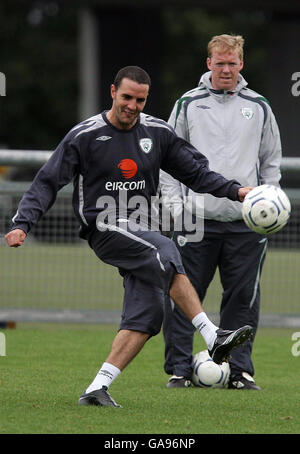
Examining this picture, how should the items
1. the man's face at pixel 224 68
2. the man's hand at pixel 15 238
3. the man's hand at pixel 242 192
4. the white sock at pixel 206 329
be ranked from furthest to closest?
1. the man's face at pixel 224 68
2. the man's hand at pixel 242 192
3. the white sock at pixel 206 329
4. the man's hand at pixel 15 238

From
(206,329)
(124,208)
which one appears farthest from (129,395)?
(124,208)

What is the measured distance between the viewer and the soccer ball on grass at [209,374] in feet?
26.0

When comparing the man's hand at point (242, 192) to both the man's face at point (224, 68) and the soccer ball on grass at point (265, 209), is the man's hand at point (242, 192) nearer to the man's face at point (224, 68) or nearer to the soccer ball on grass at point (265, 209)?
the soccer ball on grass at point (265, 209)

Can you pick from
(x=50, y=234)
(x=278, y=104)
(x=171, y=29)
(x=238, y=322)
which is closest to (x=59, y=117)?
(x=171, y=29)

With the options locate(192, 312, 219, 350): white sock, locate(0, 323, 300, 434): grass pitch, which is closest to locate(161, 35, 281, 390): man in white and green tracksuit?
locate(0, 323, 300, 434): grass pitch

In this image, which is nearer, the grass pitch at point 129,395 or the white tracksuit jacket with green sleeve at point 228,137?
the grass pitch at point 129,395

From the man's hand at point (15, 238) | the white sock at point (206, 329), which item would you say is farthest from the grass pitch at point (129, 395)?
the man's hand at point (15, 238)

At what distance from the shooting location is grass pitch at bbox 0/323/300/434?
6.10 meters

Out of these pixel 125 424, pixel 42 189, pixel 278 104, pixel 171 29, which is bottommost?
pixel 125 424

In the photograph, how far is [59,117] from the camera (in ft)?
160

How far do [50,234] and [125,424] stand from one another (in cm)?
555

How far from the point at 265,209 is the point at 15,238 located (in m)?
1.58

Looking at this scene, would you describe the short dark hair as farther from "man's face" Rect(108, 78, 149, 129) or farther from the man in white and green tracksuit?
the man in white and green tracksuit

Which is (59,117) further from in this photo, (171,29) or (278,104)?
(278,104)
